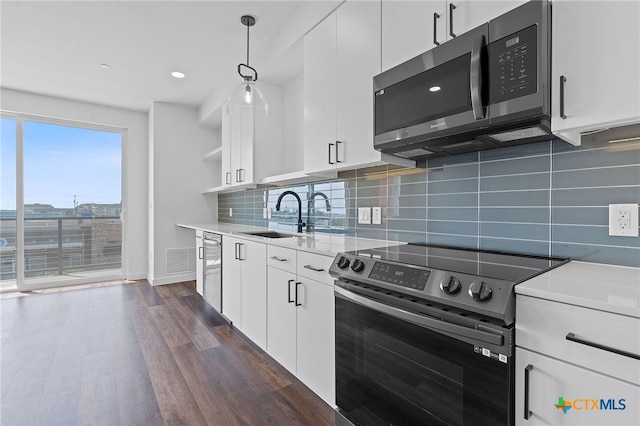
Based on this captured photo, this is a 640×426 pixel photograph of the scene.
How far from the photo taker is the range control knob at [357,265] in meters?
1.42

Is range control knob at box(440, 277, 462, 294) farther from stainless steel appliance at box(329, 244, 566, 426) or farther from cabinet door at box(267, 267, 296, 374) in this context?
cabinet door at box(267, 267, 296, 374)

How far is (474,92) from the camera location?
1191 millimetres

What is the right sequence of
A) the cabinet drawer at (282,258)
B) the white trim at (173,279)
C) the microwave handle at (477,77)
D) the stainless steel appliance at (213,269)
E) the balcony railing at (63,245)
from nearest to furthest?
the microwave handle at (477,77)
the cabinet drawer at (282,258)
the stainless steel appliance at (213,269)
the balcony railing at (63,245)
the white trim at (173,279)

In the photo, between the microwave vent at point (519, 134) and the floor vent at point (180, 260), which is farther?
the floor vent at point (180, 260)

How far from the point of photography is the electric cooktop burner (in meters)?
0.97

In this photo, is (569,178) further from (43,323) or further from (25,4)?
(43,323)

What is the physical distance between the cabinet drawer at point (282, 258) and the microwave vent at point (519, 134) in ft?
4.14

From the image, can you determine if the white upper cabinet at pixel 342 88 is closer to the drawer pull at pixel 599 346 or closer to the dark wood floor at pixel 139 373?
the drawer pull at pixel 599 346

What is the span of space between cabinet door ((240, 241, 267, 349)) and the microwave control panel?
1.72m

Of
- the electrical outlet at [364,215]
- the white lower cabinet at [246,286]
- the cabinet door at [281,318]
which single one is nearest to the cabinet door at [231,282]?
the white lower cabinet at [246,286]

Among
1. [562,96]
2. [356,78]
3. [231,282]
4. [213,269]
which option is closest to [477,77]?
[562,96]

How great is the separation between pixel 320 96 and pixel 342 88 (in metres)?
0.24

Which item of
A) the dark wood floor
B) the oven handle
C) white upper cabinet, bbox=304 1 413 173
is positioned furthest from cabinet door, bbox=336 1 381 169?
the dark wood floor

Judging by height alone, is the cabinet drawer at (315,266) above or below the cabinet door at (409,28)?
below
